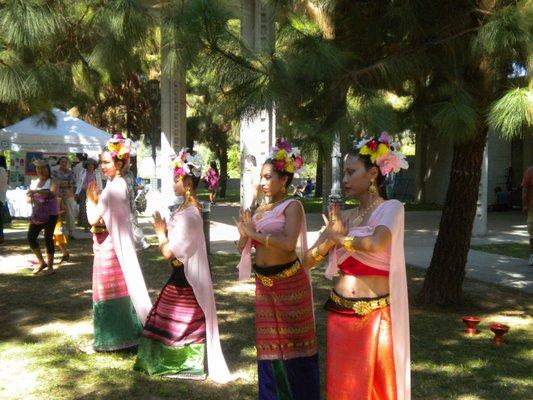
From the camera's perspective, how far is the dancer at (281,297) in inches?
165

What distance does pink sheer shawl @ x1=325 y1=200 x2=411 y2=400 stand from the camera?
3480 mm

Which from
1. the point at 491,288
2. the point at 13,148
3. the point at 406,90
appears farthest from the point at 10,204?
the point at 406,90

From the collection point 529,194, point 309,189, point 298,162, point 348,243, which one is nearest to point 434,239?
point 529,194

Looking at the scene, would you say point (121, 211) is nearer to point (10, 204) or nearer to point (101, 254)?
point (101, 254)

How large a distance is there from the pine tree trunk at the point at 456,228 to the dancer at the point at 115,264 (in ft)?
10.7

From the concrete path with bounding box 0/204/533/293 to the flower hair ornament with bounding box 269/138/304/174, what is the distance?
5348 millimetres

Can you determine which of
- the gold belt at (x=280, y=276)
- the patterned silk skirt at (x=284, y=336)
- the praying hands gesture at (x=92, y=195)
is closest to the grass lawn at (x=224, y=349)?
the patterned silk skirt at (x=284, y=336)

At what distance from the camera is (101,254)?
5719mm

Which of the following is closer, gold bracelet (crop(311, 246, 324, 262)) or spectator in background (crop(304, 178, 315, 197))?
gold bracelet (crop(311, 246, 324, 262))

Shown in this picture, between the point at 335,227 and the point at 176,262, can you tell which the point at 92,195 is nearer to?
the point at 176,262

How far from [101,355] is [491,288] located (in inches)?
195

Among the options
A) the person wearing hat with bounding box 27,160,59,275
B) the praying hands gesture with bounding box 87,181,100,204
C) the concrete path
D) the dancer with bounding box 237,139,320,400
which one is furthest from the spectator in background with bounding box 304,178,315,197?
the dancer with bounding box 237,139,320,400

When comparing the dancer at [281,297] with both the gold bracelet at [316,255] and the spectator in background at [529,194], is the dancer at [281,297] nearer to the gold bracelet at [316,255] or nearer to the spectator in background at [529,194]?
Result: the gold bracelet at [316,255]

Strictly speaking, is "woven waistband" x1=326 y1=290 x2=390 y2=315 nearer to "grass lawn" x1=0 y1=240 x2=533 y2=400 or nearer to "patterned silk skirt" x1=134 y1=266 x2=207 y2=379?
"grass lawn" x1=0 y1=240 x2=533 y2=400
